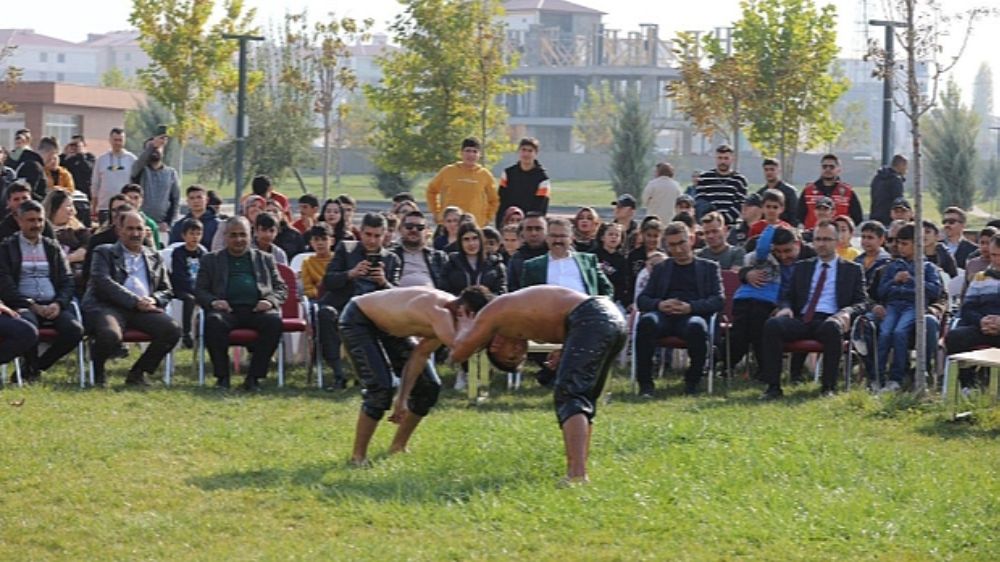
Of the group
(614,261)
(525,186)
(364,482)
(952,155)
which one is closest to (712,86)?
(952,155)

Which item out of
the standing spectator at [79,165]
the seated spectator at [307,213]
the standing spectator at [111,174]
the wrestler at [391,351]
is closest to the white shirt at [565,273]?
the wrestler at [391,351]

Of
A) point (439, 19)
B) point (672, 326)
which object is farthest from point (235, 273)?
point (439, 19)

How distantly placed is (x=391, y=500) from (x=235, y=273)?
621 centimetres

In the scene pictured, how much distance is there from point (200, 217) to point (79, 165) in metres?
4.72

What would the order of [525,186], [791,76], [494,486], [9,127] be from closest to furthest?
[494,486] < [525,186] < [791,76] < [9,127]

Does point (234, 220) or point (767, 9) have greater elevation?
point (767, 9)

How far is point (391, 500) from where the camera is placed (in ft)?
32.4

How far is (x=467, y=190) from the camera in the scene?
19.7m

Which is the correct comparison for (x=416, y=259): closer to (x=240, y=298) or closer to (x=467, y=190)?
(x=240, y=298)

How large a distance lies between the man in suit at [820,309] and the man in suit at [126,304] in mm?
5467

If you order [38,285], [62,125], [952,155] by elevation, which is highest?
[62,125]

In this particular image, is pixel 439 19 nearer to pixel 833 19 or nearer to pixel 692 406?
pixel 833 19

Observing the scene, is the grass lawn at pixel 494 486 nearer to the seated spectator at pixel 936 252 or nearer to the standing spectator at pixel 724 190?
the seated spectator at pixel 936 252

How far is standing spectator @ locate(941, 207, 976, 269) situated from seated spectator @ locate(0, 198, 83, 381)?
903 centimetres
